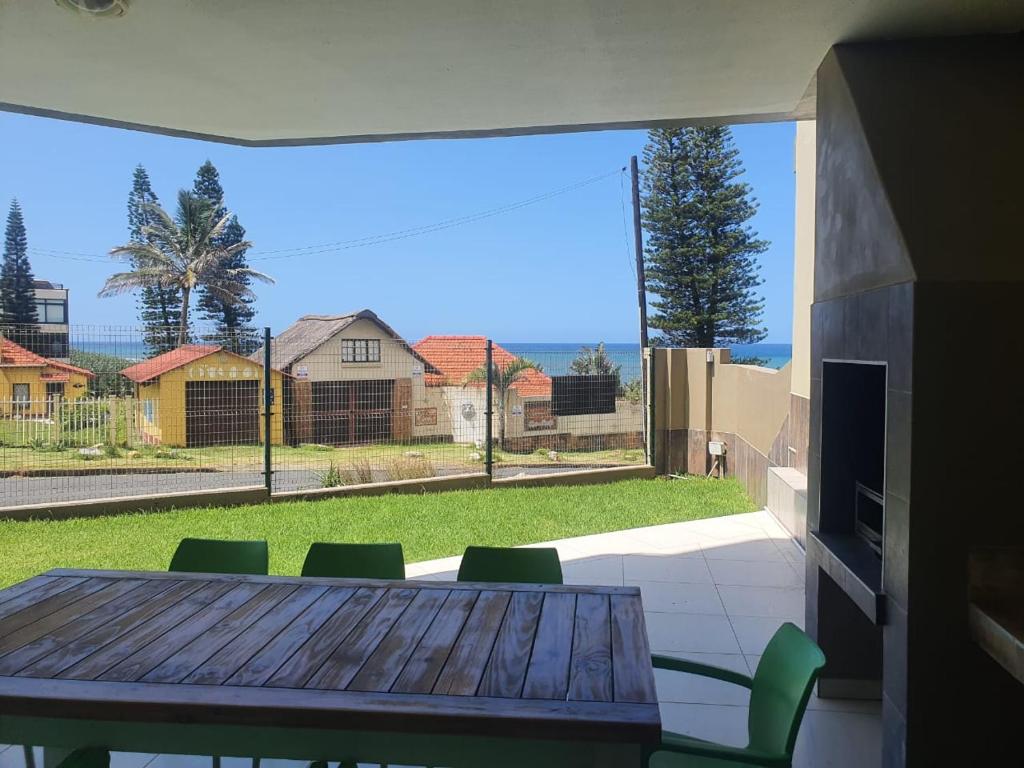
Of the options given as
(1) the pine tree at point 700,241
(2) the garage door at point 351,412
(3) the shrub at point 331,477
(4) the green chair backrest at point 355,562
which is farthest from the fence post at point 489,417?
(1) the pine tree at point 700,241

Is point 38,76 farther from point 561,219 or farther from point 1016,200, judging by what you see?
point 561,219

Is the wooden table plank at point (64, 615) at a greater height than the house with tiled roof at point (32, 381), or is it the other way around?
the house with tiled roof at point (32, 381)

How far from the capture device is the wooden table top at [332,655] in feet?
4.66

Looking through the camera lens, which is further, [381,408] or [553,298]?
[553,298]

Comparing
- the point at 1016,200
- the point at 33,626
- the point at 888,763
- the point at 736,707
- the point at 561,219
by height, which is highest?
the point at 561,219

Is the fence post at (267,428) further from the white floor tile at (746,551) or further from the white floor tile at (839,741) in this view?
the white floor tile at (839,741)

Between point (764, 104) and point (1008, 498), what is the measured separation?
2.34 meters

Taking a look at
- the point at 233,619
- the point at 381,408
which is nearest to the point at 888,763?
the point at 233,619

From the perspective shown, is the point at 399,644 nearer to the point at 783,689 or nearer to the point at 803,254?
the point at 783,689

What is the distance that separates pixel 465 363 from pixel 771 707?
7647 millimetres

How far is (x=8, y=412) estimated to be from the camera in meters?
6.20

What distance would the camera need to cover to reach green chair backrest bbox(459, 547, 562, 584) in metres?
2.49

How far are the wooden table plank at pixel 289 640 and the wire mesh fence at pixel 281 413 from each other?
5136 mm

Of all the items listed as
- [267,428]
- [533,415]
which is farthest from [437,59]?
[533,415]
